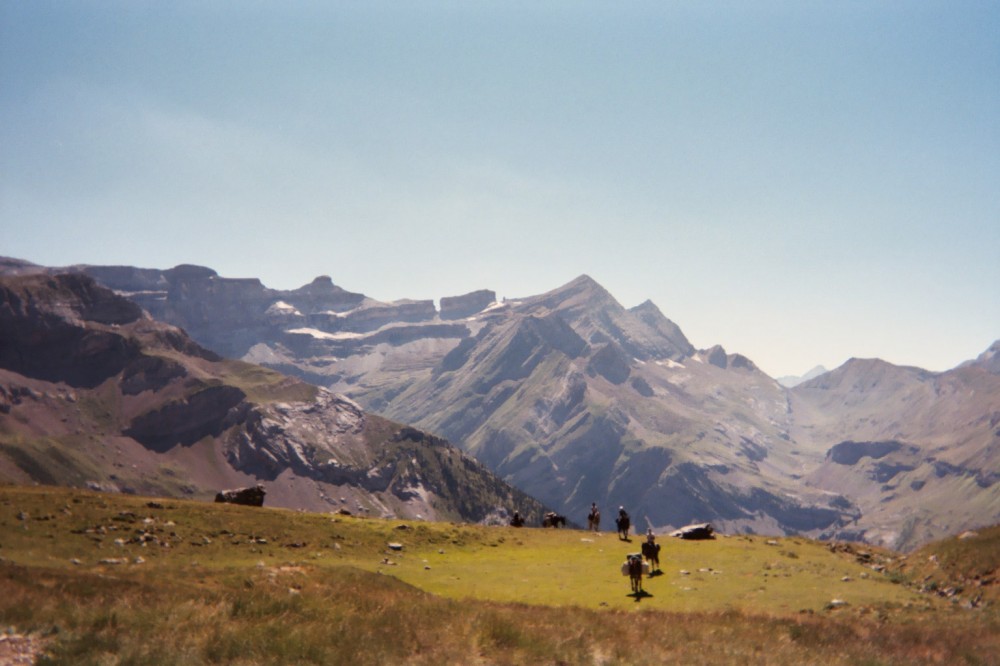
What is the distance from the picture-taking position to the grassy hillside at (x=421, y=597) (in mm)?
18656

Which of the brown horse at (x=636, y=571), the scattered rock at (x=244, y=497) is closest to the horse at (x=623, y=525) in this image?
the brown horse at (x=636, y=571)

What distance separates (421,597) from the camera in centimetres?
2581

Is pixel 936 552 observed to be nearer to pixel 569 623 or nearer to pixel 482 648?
pixel 569 623

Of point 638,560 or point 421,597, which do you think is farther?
point 638,560

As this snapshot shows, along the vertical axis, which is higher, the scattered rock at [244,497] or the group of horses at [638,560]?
the group of horses at [638,560]

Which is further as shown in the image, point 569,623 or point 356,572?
point 356,572

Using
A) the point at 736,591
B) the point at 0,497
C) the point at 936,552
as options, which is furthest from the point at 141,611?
the point at 936,552

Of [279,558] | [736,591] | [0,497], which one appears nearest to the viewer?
[736,591]

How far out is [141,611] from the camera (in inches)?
766

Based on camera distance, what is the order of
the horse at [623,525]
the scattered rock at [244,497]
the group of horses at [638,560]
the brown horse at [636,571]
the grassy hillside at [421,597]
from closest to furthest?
the grassy hillside at [421,597] → the brown horse at [636,571] → the group of horses at [638,560] → the horse at [623,525] → the scattered rock at [244,497]

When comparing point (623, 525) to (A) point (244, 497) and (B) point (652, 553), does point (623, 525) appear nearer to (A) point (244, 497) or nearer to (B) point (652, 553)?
(B) point (652, 553)

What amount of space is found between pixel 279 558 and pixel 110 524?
34.2 feet

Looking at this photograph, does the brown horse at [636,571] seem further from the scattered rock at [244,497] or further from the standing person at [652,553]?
the scattered rock at [244,497]

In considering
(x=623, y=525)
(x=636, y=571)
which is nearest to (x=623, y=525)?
(x=623, y=525)
